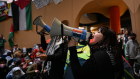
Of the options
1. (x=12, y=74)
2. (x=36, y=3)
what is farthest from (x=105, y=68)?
(x=36, y=3)

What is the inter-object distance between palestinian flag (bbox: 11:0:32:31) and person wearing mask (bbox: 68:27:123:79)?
749 centimetres

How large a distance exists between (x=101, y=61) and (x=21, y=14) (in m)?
8.08

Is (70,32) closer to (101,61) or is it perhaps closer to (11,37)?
(101,61)

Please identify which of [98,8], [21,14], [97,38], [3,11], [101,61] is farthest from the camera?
Answer: [3,11]

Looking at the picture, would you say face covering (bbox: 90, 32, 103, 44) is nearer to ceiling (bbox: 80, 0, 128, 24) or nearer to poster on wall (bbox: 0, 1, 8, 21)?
ceiling (bbox: 80, 0, 128, 24)

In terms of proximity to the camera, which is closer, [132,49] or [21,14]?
[132,49]

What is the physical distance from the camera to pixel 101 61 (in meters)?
1.71

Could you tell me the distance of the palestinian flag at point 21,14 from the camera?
29.8 feet

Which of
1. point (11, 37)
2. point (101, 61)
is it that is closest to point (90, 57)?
point (101, 61)

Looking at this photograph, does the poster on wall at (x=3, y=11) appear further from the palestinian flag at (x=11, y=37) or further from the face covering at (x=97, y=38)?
the face covering at (x=97, y=38)

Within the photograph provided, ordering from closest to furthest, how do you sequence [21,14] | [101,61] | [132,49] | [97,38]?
1. [101,61]
2. [97,38]
3. [132,49]
4. [21,14]

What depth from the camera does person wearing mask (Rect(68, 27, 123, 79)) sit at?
169cm

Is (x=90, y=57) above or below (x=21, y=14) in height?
below

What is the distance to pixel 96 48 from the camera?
6.02ft
